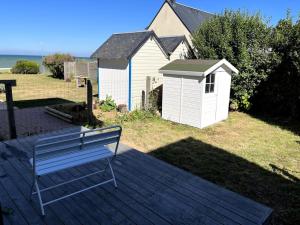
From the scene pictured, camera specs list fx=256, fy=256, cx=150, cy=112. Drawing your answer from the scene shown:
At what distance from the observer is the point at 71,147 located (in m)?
3.36

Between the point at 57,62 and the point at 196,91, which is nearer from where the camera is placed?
the point at 196,91

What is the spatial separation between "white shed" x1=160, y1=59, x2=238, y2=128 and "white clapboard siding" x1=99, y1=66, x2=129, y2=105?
1962 millimetres

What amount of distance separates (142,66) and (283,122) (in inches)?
230

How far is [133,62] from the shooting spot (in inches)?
397

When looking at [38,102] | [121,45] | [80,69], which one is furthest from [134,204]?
[80,69]

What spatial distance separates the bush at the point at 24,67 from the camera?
2639 centimetres

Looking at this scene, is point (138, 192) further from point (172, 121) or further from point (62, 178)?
point (172, 121)

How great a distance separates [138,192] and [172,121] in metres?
5.52

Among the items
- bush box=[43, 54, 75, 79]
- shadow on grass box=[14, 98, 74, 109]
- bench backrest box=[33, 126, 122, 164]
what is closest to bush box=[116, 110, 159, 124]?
shadow on grass box=[14, 98, 74, 109]

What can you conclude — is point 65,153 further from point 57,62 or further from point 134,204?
point 57,62

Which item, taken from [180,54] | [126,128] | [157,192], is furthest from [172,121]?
[157,192]

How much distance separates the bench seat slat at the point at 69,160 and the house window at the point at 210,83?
17.8 ft

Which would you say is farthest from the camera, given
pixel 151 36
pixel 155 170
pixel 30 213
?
pixel 151 36

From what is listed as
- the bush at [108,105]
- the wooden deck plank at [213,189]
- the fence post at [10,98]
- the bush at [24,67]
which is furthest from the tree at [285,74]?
the bush at [24,67]
